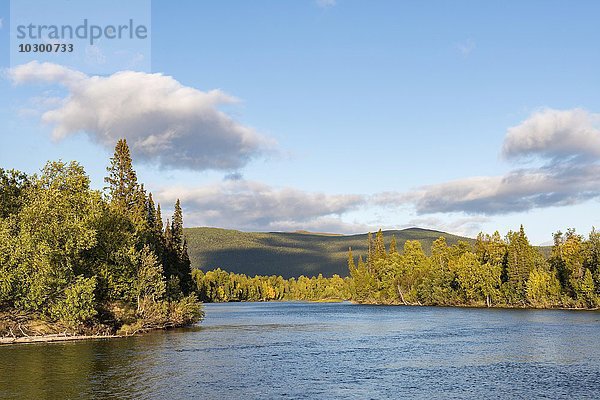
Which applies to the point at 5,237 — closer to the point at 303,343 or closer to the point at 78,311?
the point at 78,311

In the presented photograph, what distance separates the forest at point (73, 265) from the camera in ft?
217

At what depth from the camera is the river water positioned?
41.0 metres

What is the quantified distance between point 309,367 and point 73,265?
36.2 metres

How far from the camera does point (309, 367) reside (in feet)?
173

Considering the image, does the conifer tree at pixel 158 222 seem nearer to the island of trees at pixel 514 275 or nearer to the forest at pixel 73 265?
the forest at pixel 73 265

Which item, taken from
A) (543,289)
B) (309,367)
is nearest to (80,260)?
(309,367)

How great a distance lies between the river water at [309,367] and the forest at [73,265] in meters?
4.53

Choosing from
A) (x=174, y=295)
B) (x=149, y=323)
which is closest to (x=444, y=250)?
(x=174, y=295)

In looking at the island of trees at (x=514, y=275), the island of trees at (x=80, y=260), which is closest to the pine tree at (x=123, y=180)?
the island of trees at (x=80, y=260)

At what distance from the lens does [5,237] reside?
6638 cm

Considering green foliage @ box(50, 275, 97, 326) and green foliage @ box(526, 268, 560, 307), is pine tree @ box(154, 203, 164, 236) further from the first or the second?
green foliage @ box(526, 268, 560, 307)

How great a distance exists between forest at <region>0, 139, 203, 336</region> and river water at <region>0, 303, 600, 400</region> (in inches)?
179

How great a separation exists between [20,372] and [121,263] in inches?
1415

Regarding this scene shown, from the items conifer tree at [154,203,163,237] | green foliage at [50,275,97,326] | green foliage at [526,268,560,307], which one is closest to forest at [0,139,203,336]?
green foliage at [50,275,97,326]
